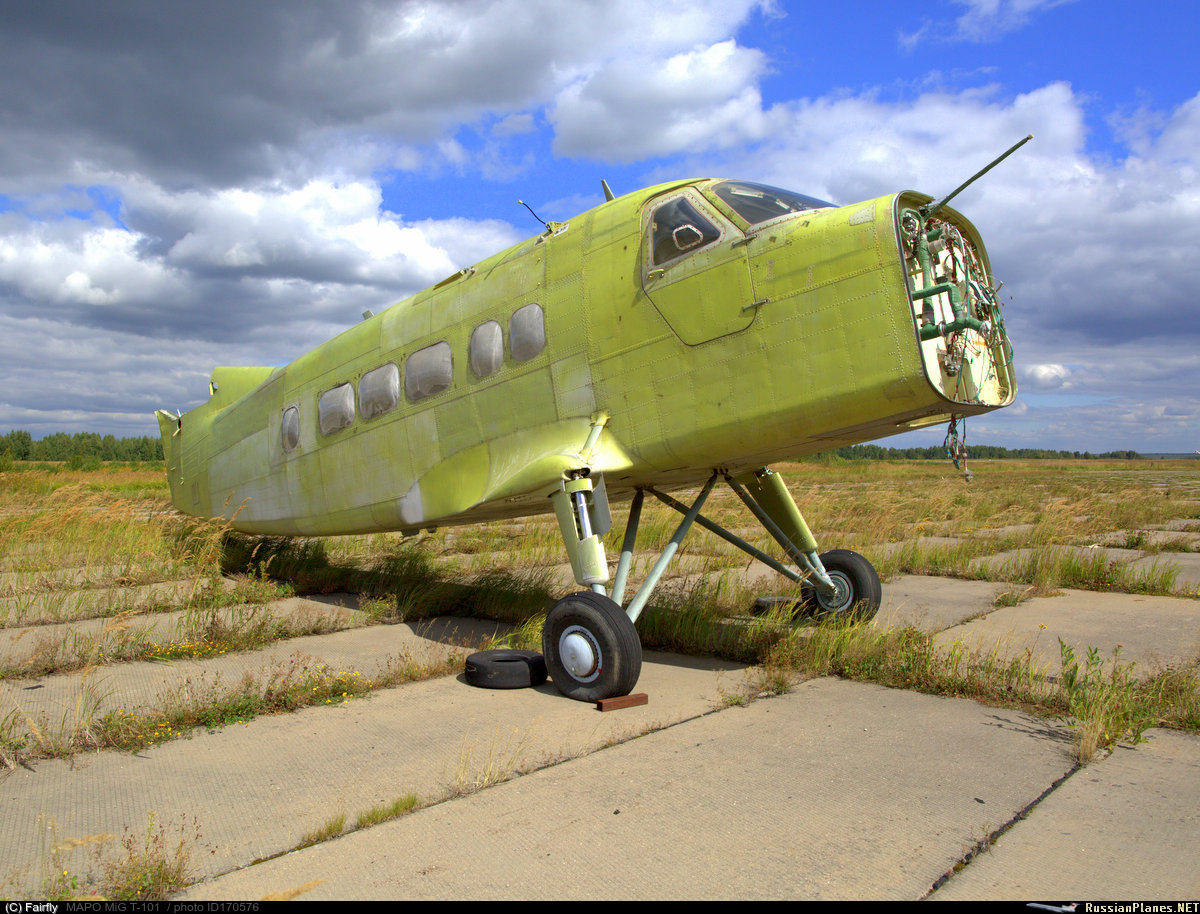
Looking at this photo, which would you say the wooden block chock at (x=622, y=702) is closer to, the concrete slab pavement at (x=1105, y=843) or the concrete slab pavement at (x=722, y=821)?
the concrete slab pavement at (x=722, y=821)

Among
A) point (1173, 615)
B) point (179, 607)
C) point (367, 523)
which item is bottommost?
point (1173, 615)

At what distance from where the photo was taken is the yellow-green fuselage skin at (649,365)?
15.5 feet

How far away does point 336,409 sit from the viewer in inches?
323

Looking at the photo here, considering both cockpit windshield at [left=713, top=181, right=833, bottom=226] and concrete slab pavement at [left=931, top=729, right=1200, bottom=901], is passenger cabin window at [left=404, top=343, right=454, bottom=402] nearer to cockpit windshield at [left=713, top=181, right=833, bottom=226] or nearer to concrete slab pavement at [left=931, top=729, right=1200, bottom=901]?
cockpit windshield at [left=713, top=181, right=833, bottom=226]

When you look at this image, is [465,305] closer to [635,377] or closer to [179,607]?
[635,377]

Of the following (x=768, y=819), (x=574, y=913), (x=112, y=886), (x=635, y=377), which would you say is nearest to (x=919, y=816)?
(x=768, y=819)

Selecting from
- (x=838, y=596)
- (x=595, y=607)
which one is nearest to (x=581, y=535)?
(x=595, y=607)

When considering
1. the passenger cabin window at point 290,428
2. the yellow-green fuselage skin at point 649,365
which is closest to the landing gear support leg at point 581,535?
the yellow-green fuselage skin at point 649,365

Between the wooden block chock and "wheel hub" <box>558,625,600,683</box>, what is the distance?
20cm

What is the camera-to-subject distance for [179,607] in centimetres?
833

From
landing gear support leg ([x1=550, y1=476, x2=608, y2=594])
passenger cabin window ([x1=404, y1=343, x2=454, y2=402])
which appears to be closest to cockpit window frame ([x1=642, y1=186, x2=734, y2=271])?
landing gear support leg ([x1=550, y1=476, x2=608, y2=594])

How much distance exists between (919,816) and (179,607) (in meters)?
8.05

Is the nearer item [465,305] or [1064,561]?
[465,305]

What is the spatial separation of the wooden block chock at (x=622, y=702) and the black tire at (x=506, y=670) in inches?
27.6
